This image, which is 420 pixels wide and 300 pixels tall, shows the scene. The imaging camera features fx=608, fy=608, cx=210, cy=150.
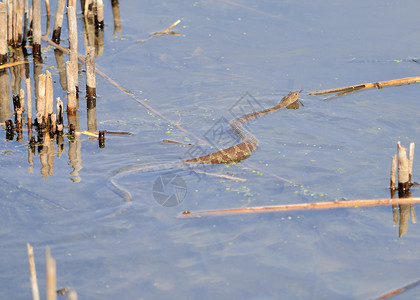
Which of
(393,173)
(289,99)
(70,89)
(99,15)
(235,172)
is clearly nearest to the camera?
(393,173)

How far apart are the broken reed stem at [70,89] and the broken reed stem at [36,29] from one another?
2220 mm

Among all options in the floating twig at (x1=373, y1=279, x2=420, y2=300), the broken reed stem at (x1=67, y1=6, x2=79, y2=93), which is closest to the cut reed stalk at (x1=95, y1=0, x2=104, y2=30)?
the broken reed stem at (x1=67, y1=6, x2=79, y2=93)

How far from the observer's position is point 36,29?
32.5 feet

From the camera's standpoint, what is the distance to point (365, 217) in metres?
5.91

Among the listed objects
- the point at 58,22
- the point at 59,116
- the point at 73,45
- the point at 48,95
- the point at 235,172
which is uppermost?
the point at 58,22

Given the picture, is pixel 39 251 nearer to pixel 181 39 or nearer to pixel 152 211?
pixel 152 211

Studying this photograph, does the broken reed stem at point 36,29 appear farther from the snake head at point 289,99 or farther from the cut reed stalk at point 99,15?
the snake head at point 289,99

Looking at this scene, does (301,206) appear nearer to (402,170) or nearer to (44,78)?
(402,170)

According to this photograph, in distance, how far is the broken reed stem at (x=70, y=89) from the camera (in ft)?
26.3

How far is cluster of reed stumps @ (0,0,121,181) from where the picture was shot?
7359 mm

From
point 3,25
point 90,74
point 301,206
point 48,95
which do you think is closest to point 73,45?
point 90,74

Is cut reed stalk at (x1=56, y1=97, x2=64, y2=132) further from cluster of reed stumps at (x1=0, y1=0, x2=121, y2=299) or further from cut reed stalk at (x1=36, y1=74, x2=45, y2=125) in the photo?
cut reed stalk at (x1=36, y1=74, x2=45, y2=125)

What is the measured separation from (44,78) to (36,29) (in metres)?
2.95

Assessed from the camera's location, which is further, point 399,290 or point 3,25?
point 3,25
